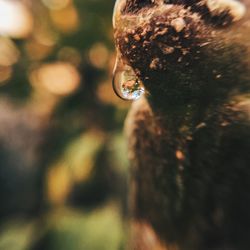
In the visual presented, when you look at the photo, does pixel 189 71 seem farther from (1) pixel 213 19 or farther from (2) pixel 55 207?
(2) pixel 55 207

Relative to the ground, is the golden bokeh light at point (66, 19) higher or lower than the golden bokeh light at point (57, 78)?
higher

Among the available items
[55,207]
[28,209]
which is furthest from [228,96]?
[28,209]

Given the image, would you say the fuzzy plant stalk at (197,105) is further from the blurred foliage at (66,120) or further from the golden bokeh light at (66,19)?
the golden bokeh light at (66,19)

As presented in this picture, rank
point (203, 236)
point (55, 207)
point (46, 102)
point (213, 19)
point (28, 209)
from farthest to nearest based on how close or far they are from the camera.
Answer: point (28, 209) → point (46, 102) → point (55, 207) → point (203, 236) → point (213, 19)

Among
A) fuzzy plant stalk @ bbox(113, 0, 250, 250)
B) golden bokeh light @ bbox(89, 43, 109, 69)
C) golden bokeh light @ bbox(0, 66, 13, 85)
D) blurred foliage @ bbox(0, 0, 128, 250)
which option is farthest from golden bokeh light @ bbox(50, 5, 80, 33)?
fuzzy plant stalk @ bbox(113, 0, 250, 250)

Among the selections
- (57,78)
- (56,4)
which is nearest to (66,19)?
(56,4)

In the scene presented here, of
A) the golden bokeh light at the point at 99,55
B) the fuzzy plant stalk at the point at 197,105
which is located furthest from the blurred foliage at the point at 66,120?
the fuzzy plant stalk at the point at 197,105

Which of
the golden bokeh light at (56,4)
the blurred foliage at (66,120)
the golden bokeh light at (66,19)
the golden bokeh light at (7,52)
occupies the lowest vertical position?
the blurred foliage at (66,120)

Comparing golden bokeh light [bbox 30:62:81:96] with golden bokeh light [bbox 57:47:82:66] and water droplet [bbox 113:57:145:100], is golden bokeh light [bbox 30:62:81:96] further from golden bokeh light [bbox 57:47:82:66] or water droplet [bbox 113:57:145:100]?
water droplet [bbox 113:57:145:100]

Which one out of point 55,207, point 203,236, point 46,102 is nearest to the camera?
point 203,236
